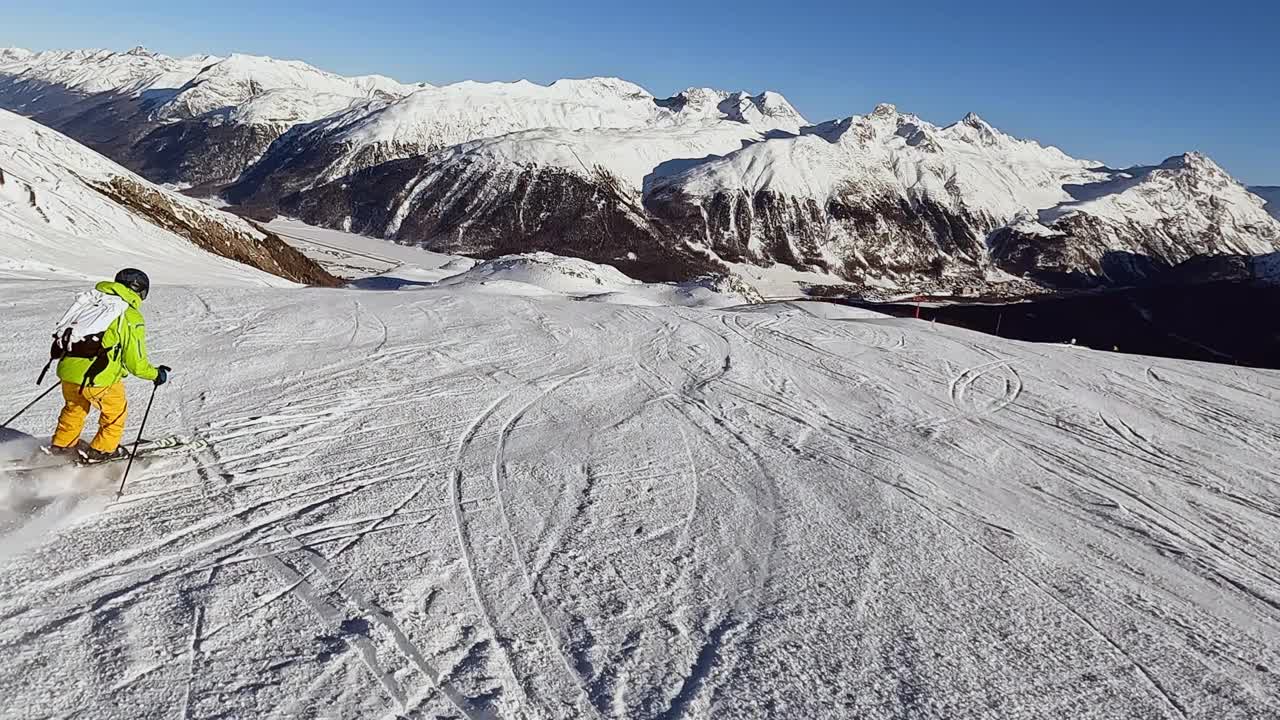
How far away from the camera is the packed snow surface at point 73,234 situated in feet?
99.6

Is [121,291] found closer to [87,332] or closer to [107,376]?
[87,332]

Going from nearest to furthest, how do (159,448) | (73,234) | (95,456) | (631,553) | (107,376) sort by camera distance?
(631,553), (107,376), (95,456), (159,448), (73,234)

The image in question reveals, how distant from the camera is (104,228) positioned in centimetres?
4666

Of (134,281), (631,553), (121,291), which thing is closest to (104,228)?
(134,281)

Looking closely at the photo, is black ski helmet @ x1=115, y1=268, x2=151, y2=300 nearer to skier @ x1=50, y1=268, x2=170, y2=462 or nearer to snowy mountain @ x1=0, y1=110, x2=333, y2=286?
skier @ x1=50, y1=268, x2=170, y2=462

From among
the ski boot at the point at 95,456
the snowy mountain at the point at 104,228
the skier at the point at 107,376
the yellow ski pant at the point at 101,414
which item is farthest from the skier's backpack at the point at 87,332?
the snowy mountain at the point at 104,228

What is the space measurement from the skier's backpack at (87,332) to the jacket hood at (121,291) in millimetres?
102

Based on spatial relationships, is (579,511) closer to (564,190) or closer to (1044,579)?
(1044,579)

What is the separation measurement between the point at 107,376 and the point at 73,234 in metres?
45.5

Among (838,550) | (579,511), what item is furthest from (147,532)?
(838,550)

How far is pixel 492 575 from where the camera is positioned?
6.25 m

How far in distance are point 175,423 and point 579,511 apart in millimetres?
5341

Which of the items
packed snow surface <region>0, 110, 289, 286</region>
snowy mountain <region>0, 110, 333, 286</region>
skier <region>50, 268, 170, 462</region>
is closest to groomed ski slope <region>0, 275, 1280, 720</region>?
skier <region>50, 268, 170, 462</region>

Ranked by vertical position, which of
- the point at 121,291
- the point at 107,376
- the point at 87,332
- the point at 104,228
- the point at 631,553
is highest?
the point at 121,291
